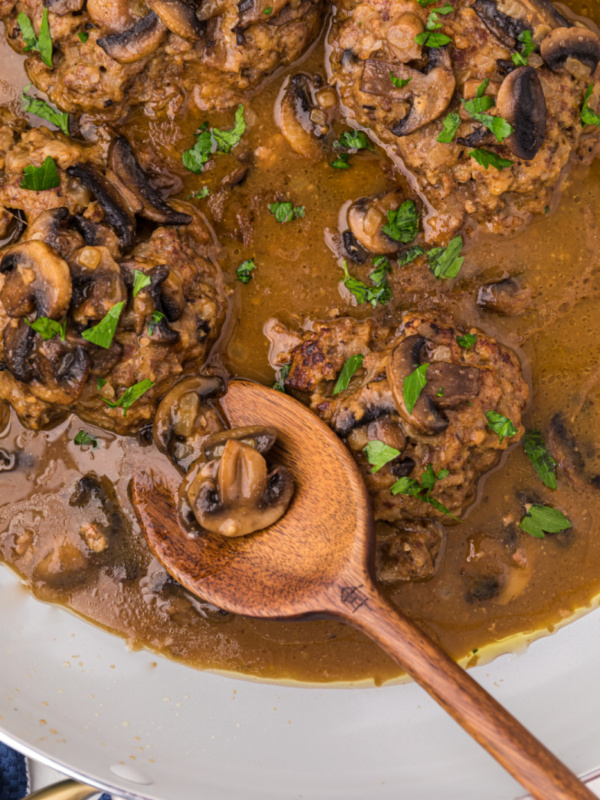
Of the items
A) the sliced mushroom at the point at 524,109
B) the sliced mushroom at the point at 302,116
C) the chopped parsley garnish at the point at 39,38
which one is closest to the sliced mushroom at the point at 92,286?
the chopped parsley garnish at the point at 39,38

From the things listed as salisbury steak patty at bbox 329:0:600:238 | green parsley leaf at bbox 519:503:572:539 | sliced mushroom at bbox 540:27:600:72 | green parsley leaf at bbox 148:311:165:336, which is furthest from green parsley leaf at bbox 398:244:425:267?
green parsley leaf at bbox 519:503:572:539

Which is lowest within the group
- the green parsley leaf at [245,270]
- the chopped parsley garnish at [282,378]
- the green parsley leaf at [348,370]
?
the chopped parsley garnish at [282,378]

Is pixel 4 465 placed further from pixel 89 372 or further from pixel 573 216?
pixel 573 216

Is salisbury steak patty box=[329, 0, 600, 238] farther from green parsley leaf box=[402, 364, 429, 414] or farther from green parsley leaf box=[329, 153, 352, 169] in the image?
green parsley leaf box=[402, 364, 429, 414]

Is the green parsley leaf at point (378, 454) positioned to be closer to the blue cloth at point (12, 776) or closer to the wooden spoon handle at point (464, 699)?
the wooden spoon handle at point (464, 699)

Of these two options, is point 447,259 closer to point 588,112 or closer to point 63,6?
point 588,112

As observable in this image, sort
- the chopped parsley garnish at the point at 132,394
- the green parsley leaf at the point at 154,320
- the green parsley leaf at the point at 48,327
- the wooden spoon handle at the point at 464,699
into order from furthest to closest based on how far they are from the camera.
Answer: the chopped parsley garnish at the point at 132,394
the green parsley leaf at the point at 154,320
the green parsley leaf at the point at 48,327
the wooden spoon handle at the point at 464,699

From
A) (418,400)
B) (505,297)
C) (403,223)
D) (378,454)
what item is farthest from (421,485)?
(403,223)
